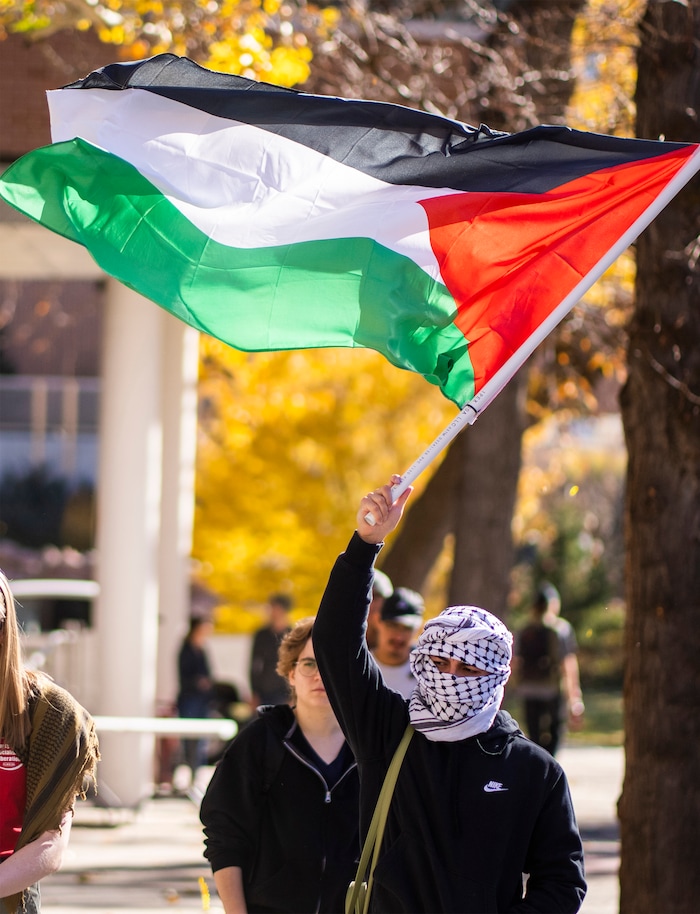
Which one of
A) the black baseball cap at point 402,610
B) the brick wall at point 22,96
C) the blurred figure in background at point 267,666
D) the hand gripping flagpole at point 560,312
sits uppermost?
the brick wall at point 22,96

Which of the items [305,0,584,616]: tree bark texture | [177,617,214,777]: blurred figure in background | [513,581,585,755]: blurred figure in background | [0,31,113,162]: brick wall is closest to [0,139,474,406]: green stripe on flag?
[305,0,584,616]: tree bark texture

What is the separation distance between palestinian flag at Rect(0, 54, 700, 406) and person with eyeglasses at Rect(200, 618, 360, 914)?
43.4 inches

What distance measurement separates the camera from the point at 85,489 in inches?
1879

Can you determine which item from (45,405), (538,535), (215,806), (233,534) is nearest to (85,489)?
(45,405)

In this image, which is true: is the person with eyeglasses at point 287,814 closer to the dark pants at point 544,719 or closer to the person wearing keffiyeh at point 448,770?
the person wearing keffiyeh at point 448,770

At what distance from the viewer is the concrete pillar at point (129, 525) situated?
13.8m

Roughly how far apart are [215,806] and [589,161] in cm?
242

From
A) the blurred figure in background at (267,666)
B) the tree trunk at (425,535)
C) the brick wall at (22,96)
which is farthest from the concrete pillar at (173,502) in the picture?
the tree trunk at (425,535)

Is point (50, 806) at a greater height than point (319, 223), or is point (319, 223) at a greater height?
point (319, 223)

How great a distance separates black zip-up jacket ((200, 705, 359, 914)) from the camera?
4.66 m

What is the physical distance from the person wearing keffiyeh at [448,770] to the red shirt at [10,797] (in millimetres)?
888

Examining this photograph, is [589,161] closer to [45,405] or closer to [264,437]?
[264,437]

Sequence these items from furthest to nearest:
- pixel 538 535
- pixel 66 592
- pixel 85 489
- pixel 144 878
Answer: pixel 85 489 → pixel 538 535 → pixel 66 592 → pixel 144 878

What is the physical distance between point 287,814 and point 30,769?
1.10 m
